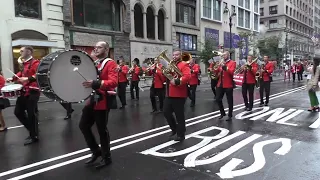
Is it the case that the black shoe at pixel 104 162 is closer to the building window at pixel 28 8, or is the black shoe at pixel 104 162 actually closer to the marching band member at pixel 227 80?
the marching band member at pixel 227 80

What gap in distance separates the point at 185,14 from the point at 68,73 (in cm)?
3308

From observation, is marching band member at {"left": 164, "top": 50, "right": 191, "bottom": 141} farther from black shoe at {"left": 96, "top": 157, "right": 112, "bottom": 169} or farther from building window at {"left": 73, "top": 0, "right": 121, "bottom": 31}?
building window at {"left": 73, "top": 0, "right": 121, "bottom": 31}

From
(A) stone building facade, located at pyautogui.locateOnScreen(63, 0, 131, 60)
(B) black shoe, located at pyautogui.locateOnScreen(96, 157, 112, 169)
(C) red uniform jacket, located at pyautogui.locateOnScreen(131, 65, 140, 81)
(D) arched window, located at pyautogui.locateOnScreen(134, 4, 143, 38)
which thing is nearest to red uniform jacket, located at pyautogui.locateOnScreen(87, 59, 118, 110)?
(B) black shoe, located at pyautogui.locateOnScreen(96, 157, 112, 169)

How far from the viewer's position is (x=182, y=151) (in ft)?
18.1

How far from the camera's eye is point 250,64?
10.2 meters

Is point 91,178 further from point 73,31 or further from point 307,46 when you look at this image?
point 307,46

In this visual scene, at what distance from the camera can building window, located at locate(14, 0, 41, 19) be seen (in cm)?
1961

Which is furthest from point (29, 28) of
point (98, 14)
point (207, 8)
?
point (207, 8)

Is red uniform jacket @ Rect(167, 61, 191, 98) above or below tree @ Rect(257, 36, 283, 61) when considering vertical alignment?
below

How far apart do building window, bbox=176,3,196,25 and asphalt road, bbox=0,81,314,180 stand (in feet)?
90.4

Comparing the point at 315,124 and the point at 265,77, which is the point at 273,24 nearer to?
the point at 265,77

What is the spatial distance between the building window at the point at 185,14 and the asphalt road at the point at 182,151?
2756 cm

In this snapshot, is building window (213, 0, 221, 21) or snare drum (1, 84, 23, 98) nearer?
snare drum (1, 84, 23, 98)

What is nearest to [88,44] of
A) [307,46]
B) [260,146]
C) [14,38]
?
[14,38]
